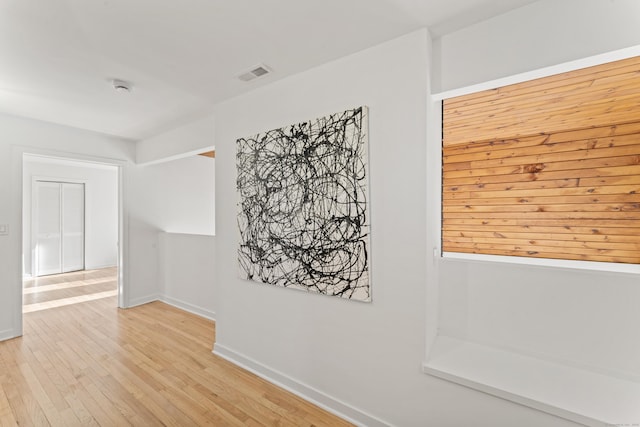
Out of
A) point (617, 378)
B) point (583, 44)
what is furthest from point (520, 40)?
point (617, 378)

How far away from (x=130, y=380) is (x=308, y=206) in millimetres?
2120

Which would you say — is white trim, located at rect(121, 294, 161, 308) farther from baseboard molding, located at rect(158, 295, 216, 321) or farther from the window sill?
the window sill

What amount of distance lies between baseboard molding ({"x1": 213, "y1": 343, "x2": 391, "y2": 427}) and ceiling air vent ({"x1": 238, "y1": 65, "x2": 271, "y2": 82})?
246 centimetres

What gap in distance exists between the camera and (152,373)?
2.47 m

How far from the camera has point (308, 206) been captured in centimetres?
214

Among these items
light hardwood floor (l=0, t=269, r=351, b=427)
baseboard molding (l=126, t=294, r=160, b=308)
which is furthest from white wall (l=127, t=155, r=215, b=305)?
light hardwood floor (l=0, t=269, r=351, b=427)

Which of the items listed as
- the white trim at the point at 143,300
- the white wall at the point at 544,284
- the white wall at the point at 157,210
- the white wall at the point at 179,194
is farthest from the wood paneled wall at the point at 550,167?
the white trim at the point at 143,300

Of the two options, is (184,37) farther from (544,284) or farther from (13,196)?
(13,196)

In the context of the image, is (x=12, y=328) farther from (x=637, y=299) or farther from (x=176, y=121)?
(x=637, y=299)

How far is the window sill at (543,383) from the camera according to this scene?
134cm

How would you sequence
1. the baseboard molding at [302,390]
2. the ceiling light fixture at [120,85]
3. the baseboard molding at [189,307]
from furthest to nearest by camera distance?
the baseboard molding at [189,307]
the ceiling light fixture at [120,85]
the baseboard molding at [302,390]

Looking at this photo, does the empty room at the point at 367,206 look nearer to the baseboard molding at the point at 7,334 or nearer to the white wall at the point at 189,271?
the baseboard molding at the point at 7,334

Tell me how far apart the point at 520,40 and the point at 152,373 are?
142 inches

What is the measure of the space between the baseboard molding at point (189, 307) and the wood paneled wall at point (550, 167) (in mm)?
3214
